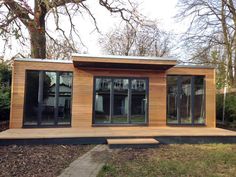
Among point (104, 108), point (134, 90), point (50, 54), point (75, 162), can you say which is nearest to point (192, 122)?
point (134, 90)

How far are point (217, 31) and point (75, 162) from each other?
15.0m

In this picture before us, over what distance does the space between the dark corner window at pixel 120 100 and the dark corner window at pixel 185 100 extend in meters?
1.12

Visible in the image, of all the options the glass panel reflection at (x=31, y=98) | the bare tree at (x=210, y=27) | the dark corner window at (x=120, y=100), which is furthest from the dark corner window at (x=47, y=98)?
the bare tree at (x=210, y=27)

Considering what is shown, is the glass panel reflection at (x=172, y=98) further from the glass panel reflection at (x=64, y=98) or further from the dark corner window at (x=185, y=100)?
the glass panel reflection at (x=64, y=98)

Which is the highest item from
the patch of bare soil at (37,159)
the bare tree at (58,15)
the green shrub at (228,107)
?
the bare tree at (58,15)

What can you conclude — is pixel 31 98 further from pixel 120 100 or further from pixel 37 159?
pixel 37 159

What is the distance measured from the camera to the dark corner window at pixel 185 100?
10945mm

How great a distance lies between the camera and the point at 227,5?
16516mm

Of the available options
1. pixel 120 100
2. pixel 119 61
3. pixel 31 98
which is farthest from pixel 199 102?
pixel 31 98

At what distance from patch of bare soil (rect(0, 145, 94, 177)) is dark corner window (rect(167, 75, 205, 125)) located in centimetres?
462

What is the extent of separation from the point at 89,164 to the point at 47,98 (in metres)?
5.12

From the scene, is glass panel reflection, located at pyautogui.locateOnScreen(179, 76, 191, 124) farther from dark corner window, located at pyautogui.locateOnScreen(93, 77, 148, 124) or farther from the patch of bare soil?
the patch of bare soil

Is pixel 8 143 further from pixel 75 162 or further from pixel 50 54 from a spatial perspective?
pixel 50 54

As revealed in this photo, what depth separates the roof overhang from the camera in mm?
9141
